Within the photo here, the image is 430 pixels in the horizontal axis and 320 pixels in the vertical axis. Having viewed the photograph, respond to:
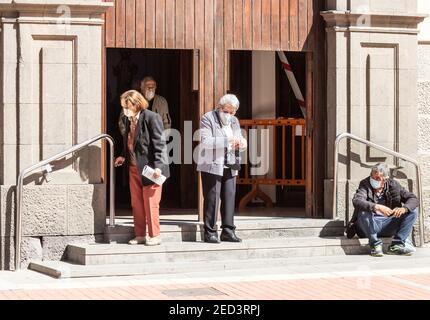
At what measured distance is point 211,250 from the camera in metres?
13.1

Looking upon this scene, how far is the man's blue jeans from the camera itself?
535 inches

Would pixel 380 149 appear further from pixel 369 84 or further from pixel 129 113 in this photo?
pixel 129 113

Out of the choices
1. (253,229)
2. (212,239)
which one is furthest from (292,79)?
(212,239)

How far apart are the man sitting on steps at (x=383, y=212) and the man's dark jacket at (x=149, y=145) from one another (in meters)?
2.49

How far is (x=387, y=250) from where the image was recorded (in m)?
13.9

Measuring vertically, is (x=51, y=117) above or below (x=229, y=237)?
above

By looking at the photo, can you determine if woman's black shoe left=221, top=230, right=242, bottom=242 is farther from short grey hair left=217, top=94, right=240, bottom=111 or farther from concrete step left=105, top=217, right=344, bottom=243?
short grey hair left=217, top=94, right=240, bottom=111

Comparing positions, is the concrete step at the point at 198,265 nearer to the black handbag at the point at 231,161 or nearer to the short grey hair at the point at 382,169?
the short grey hair at the point at 382,169

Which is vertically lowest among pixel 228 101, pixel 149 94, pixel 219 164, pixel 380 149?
pixel 219 164

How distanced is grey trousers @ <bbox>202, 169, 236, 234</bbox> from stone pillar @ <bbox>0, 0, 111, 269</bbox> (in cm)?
125

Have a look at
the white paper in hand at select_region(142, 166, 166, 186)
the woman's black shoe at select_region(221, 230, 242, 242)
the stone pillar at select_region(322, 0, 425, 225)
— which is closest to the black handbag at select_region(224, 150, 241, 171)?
the woman's black shoe at select_region(221, 230, 242, 242)

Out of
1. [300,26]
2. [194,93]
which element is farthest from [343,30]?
[194,93]

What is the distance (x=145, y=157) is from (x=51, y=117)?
127 centimetres
